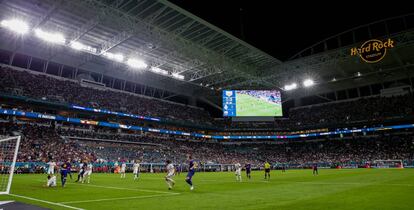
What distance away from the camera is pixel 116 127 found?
55.4m

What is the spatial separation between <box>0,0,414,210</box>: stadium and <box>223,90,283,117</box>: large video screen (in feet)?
0.69

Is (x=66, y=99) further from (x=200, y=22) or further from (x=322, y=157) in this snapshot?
(x=322, y=157)

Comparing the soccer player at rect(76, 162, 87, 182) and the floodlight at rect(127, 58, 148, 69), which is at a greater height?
the floodlight at rect(127, 58, 148, 69)

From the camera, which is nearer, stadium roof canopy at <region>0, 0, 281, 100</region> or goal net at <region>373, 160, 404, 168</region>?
stadium roof canopy at <region>0, 0, 281, 100</region>

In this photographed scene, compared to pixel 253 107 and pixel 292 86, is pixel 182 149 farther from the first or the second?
pixel 292 86

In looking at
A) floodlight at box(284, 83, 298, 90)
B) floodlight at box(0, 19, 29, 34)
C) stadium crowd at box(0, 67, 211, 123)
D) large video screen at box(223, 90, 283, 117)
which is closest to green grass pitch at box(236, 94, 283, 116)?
large video screen at box(223, 90, 283, 117)

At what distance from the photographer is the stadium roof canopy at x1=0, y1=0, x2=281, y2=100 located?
32031 mm

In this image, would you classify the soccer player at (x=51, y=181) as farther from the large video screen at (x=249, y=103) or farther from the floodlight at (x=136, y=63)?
the large video screen at (x=249, y=103)

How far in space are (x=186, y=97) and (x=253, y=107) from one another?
2344 centimetres

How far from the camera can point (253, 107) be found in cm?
5697

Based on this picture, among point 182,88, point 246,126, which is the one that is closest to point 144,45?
point 182,88

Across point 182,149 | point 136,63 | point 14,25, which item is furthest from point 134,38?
point 182,149

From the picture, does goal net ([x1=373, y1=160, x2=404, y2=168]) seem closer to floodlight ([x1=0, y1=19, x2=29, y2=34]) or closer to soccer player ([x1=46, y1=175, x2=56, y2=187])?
soccer player ([x1=46, y1=175, x2=56, y2=187])

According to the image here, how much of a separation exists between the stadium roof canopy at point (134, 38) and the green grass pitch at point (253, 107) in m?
5.09
